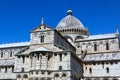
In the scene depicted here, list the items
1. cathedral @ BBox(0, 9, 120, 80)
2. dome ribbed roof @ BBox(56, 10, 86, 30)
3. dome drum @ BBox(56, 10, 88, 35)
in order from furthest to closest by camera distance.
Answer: dome ribbed roof @ BBox(56, 10, 86, 30) → dome drum @ BBox(56, 10, 88, 35) → cathedral @ BBox(0, 9, 120, 80)

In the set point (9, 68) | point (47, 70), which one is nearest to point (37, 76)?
point (47, 70)

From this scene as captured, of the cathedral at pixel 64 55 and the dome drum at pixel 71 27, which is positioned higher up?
the dome drum at pixel 71 27

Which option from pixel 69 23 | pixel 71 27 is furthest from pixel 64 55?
pixel 69 23

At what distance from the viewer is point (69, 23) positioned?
76.6 metres

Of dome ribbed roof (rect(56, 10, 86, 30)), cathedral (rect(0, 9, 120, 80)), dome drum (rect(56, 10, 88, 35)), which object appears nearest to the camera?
cathedral (rect(0, 9, 120, 80))

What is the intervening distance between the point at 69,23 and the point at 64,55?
2090cm

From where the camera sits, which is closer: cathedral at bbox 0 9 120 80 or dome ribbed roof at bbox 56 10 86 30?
cathedral at bbox 0 9 120 80

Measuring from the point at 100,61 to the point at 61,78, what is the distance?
41.5ft

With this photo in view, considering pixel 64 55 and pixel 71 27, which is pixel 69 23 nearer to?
pixel 71 27

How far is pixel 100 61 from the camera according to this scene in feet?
210

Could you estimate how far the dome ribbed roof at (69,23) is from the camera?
75.9m

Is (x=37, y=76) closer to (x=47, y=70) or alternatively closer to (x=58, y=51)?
(x=47, y=70)

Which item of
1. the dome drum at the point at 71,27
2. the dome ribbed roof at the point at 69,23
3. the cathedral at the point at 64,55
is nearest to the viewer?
the cathedral at the point at 64,55

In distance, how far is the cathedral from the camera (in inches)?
2232
